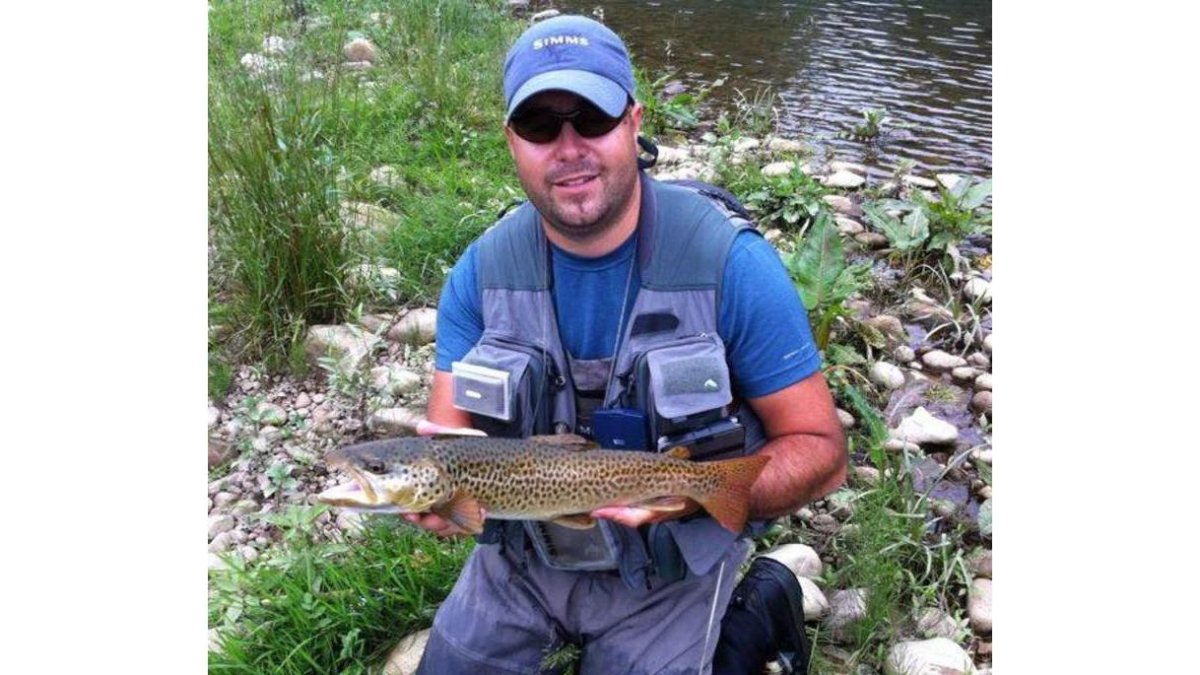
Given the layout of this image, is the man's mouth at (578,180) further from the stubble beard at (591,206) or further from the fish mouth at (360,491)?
the fish mouth at (360,491)

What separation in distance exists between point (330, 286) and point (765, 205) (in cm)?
320

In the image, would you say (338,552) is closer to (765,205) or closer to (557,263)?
(557,263)

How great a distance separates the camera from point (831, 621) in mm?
3811

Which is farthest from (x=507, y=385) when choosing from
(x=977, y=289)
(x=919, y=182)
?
(x=919, y=182)

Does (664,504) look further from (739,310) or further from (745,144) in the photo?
(745,144)

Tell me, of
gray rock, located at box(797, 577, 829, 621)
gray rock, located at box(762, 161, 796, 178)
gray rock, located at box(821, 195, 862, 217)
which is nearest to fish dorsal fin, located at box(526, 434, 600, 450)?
gray rock, located at box(797, 577, 829, 621)

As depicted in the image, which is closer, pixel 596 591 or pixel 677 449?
pixel 677 449

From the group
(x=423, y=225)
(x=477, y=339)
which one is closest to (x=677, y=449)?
(x=477, y=339)

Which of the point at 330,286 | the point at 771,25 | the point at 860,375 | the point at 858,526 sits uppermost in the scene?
the point at 771,25

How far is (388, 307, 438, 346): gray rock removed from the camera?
18.3 ft

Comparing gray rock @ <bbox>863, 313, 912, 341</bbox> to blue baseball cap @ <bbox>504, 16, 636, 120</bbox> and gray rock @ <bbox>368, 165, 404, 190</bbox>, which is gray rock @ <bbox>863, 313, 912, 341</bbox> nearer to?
blue baseball cap @ <bbox>504, 16, 636, 120</bbox>

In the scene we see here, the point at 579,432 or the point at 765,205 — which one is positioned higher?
the point at 765,205

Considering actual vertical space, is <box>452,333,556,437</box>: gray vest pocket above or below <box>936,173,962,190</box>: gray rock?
below

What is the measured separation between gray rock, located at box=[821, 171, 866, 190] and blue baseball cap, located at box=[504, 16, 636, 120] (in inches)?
200
